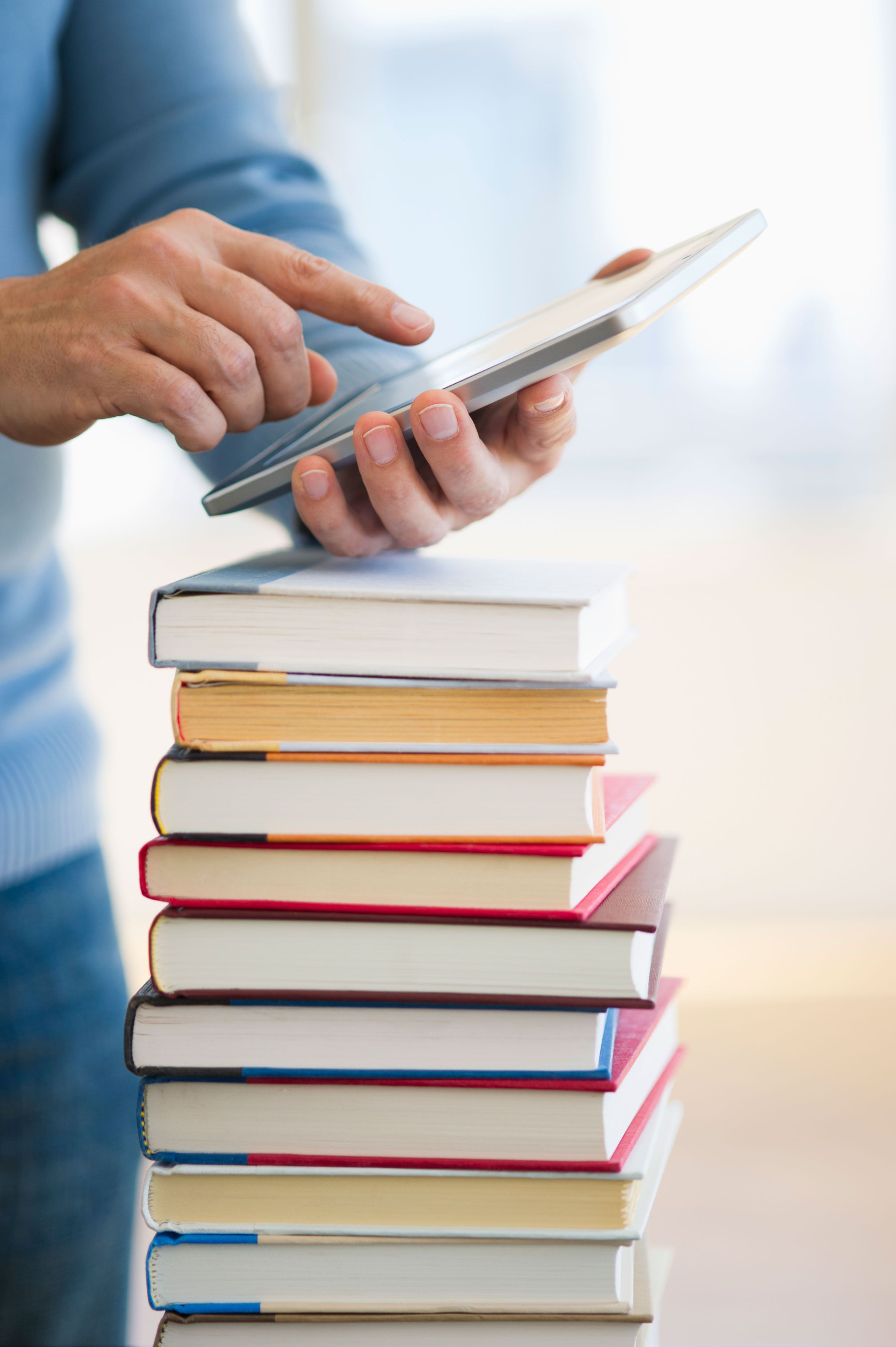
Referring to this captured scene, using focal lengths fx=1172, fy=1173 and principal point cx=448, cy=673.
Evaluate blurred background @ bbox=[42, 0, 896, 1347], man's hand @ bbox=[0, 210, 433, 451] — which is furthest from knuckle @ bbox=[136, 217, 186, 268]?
blurred background @ bbox=[42, 0, 896, 1347]

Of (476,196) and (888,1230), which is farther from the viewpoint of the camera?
(476,196)

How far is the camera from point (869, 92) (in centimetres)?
223

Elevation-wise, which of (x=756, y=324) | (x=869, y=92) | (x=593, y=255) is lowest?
(x=756, y=324)

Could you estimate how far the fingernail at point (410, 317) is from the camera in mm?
570

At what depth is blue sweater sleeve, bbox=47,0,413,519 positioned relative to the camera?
0.73 m

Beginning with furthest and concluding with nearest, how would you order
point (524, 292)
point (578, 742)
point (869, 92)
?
point (524, 292) → point (869, 92) → point (578, 742)

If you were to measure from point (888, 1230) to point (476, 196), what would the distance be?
2.06m

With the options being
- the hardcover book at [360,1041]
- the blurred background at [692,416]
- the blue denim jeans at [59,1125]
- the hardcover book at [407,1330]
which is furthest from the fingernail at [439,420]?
the blurred background at [692,416]

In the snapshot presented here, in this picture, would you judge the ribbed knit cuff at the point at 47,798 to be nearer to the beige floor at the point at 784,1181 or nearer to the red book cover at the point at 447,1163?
the red book cover at the point at 447,1163

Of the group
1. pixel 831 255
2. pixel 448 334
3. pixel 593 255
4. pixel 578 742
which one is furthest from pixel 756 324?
pixel 578 742

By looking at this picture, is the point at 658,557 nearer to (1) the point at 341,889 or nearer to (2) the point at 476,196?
(2) the point at 476,196

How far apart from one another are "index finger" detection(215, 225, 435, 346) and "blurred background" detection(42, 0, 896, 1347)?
1.75 meters

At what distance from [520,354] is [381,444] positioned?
71mm

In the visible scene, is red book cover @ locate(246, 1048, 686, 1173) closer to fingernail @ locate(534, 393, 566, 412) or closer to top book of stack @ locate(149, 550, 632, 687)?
top book of stack @ locate(149, 550, 632, 687)
